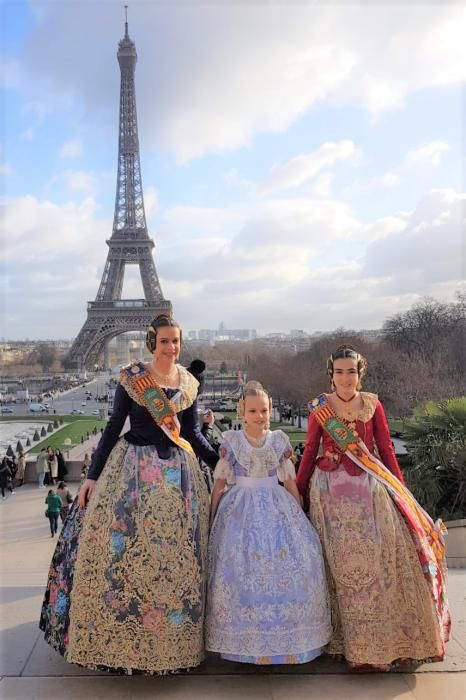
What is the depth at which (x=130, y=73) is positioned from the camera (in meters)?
61.1

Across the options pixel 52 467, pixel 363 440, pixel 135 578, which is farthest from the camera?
pixel 52 467

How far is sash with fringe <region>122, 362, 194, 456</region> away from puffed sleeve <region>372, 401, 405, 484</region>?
114 centimetres

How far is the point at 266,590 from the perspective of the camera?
321 centimetres

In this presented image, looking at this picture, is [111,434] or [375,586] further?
[111,434]

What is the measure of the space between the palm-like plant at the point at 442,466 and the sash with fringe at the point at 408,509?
3965 millimetres

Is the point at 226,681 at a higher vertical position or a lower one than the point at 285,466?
lower

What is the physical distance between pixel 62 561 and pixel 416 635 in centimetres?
199

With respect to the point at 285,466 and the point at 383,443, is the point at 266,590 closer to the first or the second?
the point at 285,466

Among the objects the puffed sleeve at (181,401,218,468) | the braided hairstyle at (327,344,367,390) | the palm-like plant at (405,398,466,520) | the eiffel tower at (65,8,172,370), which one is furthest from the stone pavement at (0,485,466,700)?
the eiffel tower at (65,8,172,370)

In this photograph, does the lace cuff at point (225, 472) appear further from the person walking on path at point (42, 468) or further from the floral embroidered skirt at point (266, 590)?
the person walking on path at point (42, 468)

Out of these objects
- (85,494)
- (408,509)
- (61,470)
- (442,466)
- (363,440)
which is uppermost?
(363,440)

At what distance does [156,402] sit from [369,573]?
1.51m

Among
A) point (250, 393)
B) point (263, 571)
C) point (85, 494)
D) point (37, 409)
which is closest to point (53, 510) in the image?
point (85, 494)

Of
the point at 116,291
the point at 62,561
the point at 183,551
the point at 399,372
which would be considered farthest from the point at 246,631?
the point at 116,291
